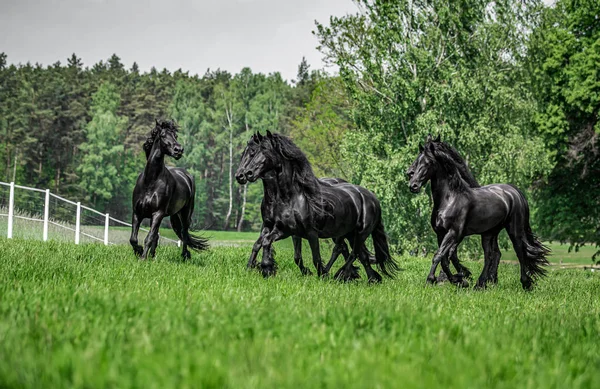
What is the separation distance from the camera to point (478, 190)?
10.9 metres

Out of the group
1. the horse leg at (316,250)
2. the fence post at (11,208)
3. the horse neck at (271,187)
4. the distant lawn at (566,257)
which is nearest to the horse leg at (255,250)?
the horse neck at (271,187)

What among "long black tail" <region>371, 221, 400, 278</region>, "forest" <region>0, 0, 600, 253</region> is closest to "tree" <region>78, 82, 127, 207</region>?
"forest" <region>0, 0, 600, 253</region>

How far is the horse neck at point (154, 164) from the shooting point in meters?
11.5

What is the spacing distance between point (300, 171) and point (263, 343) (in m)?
6.00

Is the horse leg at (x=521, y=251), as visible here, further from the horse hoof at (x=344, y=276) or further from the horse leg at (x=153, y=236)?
the horse leg at (x=153, y=236)

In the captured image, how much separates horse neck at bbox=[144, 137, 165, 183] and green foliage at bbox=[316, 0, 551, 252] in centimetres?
1541

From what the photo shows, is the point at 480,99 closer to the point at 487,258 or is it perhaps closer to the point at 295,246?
the point at 487,258

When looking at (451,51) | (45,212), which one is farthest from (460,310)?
(451,51)

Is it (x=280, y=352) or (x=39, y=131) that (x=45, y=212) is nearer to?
(x=280, y=352)

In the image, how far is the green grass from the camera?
2895mm

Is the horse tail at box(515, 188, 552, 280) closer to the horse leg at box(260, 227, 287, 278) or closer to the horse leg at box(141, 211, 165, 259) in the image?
the horse leg at box(260, 227, 287, 278)

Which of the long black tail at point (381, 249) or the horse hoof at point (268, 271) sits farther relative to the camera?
the long black tail at point (381, 249)

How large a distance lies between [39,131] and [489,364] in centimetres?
6828

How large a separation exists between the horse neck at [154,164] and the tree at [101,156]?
169ft
